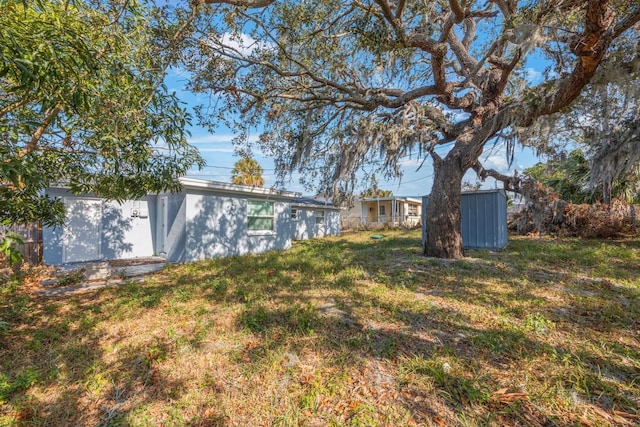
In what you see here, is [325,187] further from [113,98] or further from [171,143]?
[113,98]

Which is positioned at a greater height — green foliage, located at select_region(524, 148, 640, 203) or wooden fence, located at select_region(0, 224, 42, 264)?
green foliage, located at select_region(524, 148, 640, 203)

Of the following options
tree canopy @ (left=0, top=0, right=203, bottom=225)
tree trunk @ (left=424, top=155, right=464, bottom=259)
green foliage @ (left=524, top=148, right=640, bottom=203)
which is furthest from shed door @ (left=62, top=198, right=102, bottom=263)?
green foliage @ (left=524, top=148, right=640, bottom=203)

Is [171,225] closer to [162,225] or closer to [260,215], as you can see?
[162,225]

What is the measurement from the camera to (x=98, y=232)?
356 inches

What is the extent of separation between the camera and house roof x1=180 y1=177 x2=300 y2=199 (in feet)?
28.0

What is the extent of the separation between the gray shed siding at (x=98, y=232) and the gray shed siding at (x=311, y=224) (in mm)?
7495

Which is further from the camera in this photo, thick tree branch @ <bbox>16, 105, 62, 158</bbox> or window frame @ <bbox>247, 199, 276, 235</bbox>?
window frame @ <bbox>247, 199, 276, 235</bbox>

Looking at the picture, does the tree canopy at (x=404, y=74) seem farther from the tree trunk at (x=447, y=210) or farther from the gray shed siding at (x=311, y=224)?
the gray shed siding at (x=311, y=224)

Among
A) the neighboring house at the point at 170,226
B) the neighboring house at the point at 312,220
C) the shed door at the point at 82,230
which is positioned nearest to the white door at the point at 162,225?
the neighboring house at the point at 170,226

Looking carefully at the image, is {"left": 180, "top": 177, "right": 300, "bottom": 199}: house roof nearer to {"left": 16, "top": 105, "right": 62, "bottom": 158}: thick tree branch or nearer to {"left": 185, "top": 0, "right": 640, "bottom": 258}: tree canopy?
{"left": 185, "top": 0, "right": 640, "bottom": 258}: tree canopy

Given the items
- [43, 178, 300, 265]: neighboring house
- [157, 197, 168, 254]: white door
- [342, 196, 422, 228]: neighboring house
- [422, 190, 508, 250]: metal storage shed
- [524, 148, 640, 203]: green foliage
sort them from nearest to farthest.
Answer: [43, 178, 300, 265]: neighboring house < [422, 190, 508, 250]: metal storage shed < [157, 197, 168, 254]: white door < [524, 148, 640, 203]: green foliage < [342, 196, 422, 228]: neighboring house

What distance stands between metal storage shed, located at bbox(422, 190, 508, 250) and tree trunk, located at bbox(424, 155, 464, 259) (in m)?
1.22

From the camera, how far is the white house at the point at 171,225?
28.0ft

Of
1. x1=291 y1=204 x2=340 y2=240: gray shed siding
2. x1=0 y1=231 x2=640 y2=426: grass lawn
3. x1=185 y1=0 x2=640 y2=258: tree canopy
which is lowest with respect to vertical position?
x1=0 y1=231 x2=640 y2=426: grass lawn
